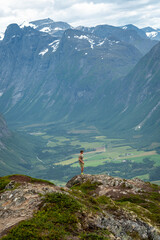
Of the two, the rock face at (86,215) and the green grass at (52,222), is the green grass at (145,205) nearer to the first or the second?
the rock face at (86,215)

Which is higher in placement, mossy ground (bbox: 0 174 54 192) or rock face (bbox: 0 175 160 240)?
mossy ground (bbox: 0 174 54 192)

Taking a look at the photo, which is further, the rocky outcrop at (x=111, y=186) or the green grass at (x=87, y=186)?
the green grass at (x=87, y=186)

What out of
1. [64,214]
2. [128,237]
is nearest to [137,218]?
[128,237]

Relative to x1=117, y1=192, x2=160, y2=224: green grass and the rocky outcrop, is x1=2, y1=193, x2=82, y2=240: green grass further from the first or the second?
the rocky outcrop

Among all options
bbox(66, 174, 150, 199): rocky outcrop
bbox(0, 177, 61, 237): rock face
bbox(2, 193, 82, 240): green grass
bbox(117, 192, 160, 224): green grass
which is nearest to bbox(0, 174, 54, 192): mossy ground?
bbox(0, 177, 61, 237): rock face

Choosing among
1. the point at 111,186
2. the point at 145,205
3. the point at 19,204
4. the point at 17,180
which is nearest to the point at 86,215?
the point at 19,204

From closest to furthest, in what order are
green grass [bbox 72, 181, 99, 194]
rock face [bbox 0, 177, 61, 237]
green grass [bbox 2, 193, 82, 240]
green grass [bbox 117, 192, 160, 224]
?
green grass [bbox 2, 193, 82, 240] < rock face [bbox 0, 177, 61, 237] < green grass [bbox 117, 192, 160, 224] < green grass [bbox 72, 181, 99, 194]

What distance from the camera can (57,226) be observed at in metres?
36.4

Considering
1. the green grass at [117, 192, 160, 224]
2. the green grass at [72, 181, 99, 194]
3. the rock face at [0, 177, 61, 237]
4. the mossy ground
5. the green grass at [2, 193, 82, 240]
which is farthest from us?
the green grass at [72, 181, 99, 194]

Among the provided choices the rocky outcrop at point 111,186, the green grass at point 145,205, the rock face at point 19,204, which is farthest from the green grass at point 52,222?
the rocky outcrop at point 111,186

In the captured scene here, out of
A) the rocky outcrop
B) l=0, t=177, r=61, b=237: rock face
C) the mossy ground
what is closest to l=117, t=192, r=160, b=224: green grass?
the rocky outcrop

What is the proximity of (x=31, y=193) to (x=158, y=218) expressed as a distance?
66.3 ft

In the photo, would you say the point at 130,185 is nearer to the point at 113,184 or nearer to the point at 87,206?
the point at 113,184

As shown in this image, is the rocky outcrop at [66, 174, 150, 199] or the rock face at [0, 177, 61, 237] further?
the rocky outcrop at [66, 174, 150, 199]
